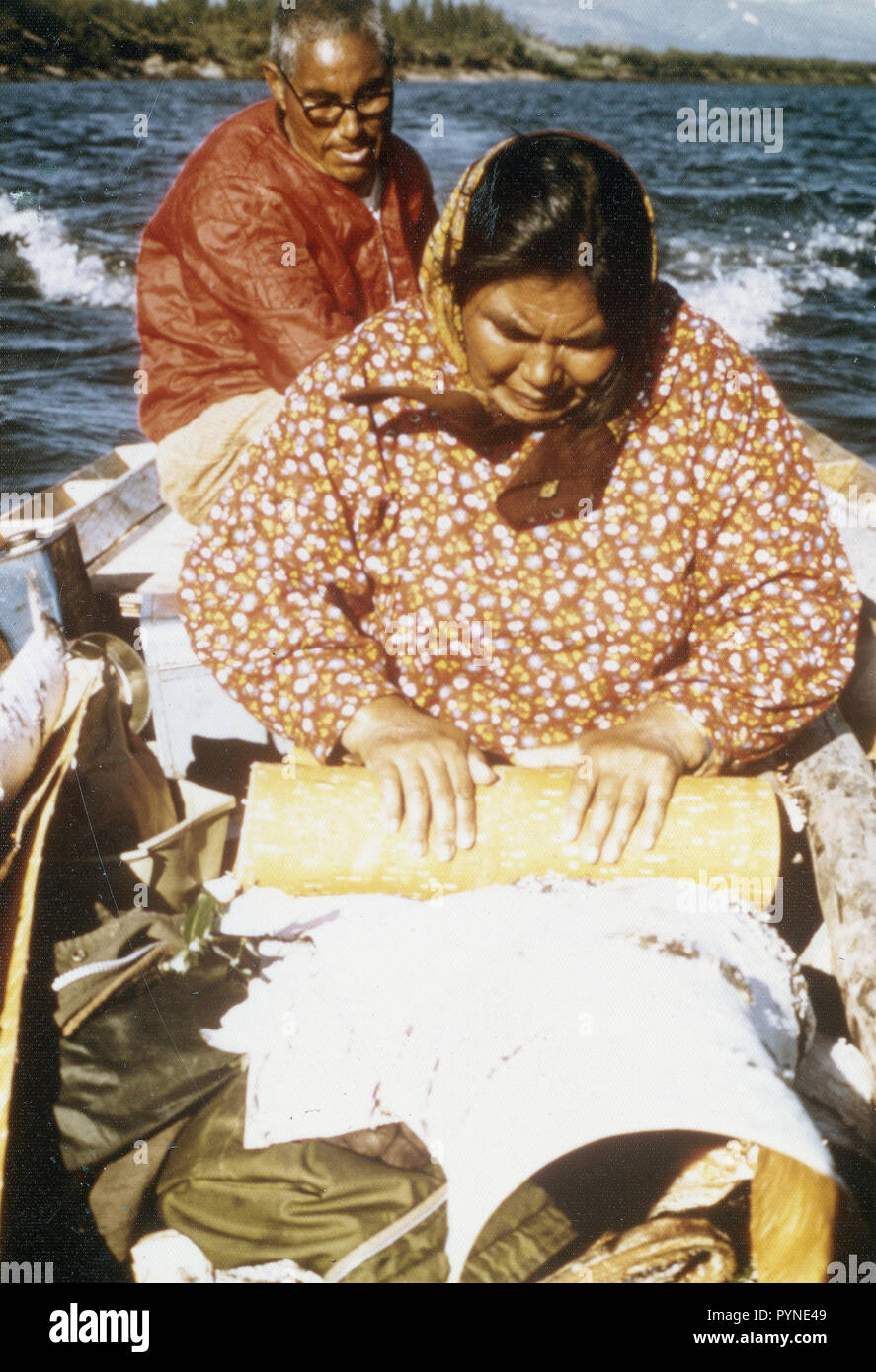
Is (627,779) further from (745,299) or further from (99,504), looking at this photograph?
(745,299)

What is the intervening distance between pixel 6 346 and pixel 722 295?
1005 cm

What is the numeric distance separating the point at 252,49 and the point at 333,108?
119 ft

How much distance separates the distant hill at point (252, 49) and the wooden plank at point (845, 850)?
2868 millimetres

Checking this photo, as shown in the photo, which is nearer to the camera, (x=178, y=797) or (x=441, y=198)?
(x=178, y=797)

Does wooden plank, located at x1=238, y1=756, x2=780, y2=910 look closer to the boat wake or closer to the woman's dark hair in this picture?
the woman's dark hair

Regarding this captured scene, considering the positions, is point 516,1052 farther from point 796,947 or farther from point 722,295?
point 722,295

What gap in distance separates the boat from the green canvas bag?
0.45ft

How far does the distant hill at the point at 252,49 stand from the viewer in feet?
87.2

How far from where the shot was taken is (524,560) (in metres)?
1.90

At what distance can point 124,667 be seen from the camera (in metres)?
2.82
